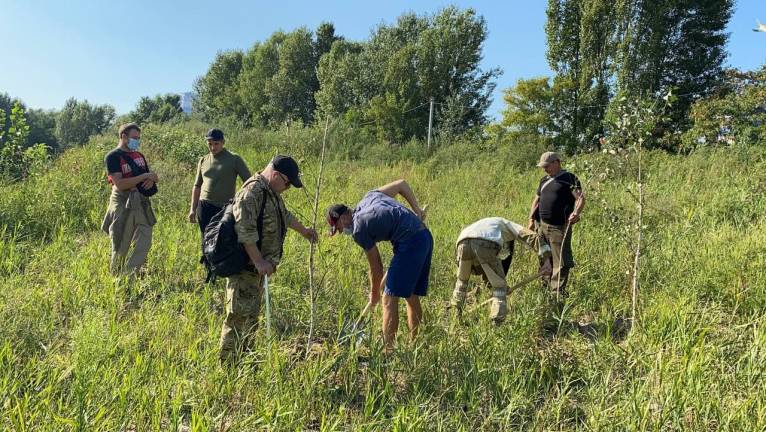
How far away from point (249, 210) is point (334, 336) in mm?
1211

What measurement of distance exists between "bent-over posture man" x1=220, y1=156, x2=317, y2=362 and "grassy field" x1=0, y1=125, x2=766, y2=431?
0.15m

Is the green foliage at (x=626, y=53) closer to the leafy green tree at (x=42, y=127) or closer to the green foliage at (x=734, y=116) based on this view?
the green foliage at (x=734, y=116)

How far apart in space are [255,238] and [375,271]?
935mm

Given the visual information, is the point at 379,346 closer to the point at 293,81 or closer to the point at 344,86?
the point at 344,86

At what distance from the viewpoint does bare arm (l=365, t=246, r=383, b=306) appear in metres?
3.23

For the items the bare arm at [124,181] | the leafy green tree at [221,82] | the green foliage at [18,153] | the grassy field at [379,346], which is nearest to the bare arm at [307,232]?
the grassy field at [379,346]

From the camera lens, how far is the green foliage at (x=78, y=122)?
55.9m

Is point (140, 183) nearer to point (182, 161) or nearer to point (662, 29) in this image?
point (182, 161)

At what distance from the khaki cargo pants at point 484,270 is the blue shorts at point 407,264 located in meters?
0.66

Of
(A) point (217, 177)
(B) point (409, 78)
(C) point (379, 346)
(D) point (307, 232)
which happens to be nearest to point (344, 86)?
(B) point (409, 78)

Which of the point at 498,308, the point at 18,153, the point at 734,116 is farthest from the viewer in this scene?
the point at 734,116

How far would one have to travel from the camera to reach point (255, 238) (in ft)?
9.20

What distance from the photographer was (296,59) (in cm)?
3175

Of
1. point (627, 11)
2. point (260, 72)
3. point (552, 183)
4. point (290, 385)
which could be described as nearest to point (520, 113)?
point (627, 11)
